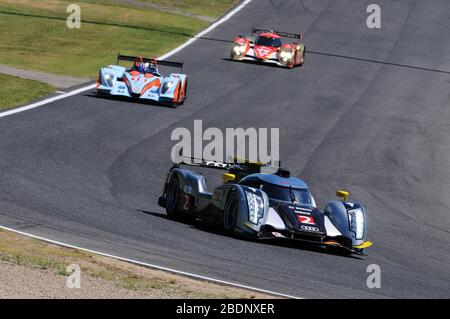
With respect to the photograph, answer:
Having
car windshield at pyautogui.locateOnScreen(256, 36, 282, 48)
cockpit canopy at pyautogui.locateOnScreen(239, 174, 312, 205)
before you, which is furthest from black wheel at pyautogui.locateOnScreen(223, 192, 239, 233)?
car windshield at pyautogui.locateOnScreen(256, 36, 282, 48)

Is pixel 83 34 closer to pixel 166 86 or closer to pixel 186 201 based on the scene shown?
pixel 166 86

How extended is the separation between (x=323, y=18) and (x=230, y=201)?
40.0m

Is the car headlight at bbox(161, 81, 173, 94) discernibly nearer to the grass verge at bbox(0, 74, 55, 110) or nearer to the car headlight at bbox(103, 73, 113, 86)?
the car headlight at bbox(103, 73, 113, 86)

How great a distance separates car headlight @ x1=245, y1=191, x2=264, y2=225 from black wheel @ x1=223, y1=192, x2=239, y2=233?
33 centimetres

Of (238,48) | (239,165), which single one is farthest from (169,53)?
(239,165)

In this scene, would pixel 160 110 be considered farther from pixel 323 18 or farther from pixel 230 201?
pixel 323 18


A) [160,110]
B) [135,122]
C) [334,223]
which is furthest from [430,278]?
[160,110]

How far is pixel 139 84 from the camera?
3141 centimetres

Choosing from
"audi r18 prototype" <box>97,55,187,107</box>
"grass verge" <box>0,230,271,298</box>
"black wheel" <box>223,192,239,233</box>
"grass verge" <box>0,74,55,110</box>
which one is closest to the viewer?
"grass verge" <box>0,230,271,298</box>

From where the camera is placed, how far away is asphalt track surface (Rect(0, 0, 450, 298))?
14773mm

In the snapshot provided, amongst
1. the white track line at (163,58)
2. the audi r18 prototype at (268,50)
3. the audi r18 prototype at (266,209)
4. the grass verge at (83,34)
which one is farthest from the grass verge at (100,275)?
the audi r18 prototype at (268,50)

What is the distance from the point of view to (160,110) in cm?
3103

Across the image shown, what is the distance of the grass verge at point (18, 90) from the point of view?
97.0 ft

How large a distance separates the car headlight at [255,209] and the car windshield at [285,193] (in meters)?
0.75
